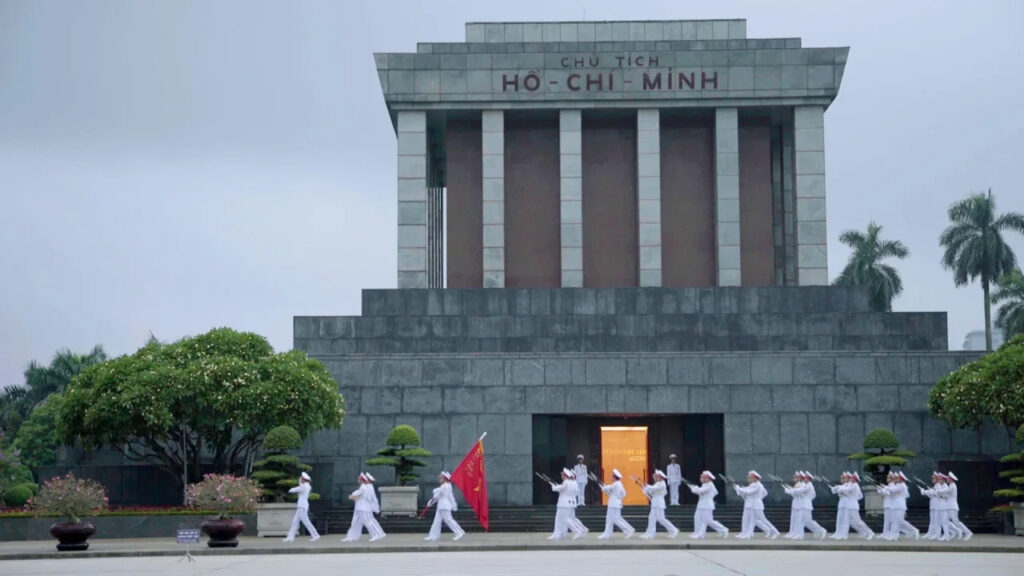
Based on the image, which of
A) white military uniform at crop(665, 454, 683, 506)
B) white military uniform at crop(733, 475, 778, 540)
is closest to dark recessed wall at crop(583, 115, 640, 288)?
white military uniform at crop(665, 454, 683, 506)

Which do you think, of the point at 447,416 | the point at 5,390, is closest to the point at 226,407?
the point at 447,416

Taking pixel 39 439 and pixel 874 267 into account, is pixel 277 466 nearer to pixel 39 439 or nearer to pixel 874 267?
pixel 39 439

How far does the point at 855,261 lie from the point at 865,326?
157 feet

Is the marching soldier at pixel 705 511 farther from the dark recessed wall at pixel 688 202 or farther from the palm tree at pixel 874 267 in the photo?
the palm tree at pixel 874 267

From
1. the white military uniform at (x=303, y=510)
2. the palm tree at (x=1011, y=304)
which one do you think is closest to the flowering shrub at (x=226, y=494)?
the white military uniform at (x=303, y=510)

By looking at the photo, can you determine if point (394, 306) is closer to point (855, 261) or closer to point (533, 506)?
point (533, 506)

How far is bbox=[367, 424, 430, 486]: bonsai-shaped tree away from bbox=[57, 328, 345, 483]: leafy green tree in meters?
1.66

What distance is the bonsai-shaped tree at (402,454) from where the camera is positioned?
→ 35.8 m

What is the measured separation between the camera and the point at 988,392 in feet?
112

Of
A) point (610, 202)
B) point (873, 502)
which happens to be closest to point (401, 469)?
point (873, 502)

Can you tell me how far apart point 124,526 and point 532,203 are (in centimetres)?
1846

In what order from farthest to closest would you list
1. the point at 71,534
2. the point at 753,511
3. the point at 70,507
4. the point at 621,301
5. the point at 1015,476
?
the point at 621,301
the point at 1015,476
the point at 753,511
the point at 70,507
the point at 71,534

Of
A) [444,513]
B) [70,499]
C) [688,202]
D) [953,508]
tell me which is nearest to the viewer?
[70,499]

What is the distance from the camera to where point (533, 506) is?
1486 inches
